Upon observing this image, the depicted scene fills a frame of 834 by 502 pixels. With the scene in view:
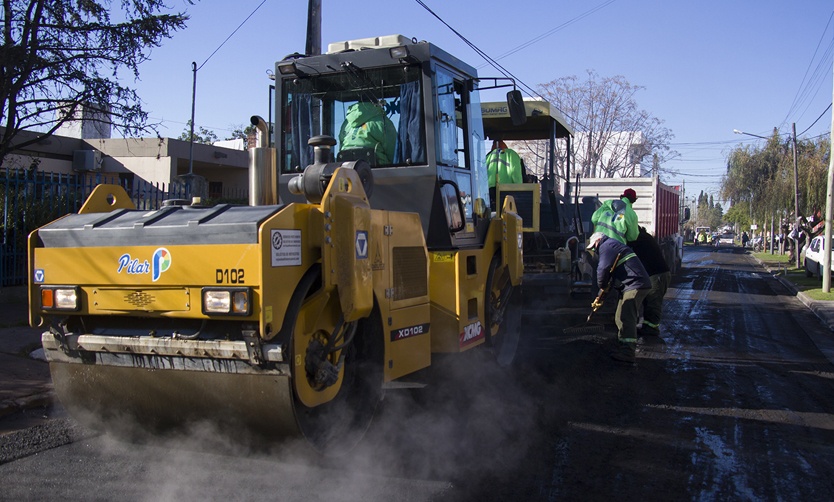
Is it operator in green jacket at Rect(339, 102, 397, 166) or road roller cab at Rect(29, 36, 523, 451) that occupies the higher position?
operator in green jacket at Rect(339, 102, 397, 166)

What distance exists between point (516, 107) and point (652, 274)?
14.0ft

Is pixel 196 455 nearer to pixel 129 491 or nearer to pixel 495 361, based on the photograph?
pixel 129 491

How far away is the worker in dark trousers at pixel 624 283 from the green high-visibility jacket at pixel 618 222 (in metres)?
0.07

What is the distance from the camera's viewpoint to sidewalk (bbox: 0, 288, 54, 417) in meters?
5.95

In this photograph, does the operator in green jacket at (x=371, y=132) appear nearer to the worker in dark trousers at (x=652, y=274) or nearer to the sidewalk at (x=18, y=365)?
the sidewalk at (x=18, y=365)

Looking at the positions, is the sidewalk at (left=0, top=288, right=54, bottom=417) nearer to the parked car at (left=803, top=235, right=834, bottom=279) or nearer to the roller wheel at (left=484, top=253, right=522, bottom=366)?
the roller wheel at (left=484, top=253, right=522, bottom=366)

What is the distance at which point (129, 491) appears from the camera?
405 centimetres

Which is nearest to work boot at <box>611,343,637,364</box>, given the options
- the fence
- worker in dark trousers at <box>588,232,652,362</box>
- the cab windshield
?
worker in dark trousers at <box>588,232,652,362</box>

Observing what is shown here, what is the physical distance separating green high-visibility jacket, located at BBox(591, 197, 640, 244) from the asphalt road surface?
141 cm

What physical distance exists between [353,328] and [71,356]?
1.60 m

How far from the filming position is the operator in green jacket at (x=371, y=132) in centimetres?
581

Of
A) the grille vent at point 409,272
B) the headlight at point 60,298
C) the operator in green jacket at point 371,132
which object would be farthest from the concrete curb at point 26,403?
the grille vent at point 409,272

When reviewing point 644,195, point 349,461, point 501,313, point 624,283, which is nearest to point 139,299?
point 349,461

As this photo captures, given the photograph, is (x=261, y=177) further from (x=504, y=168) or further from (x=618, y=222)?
(x=504, y=168)
